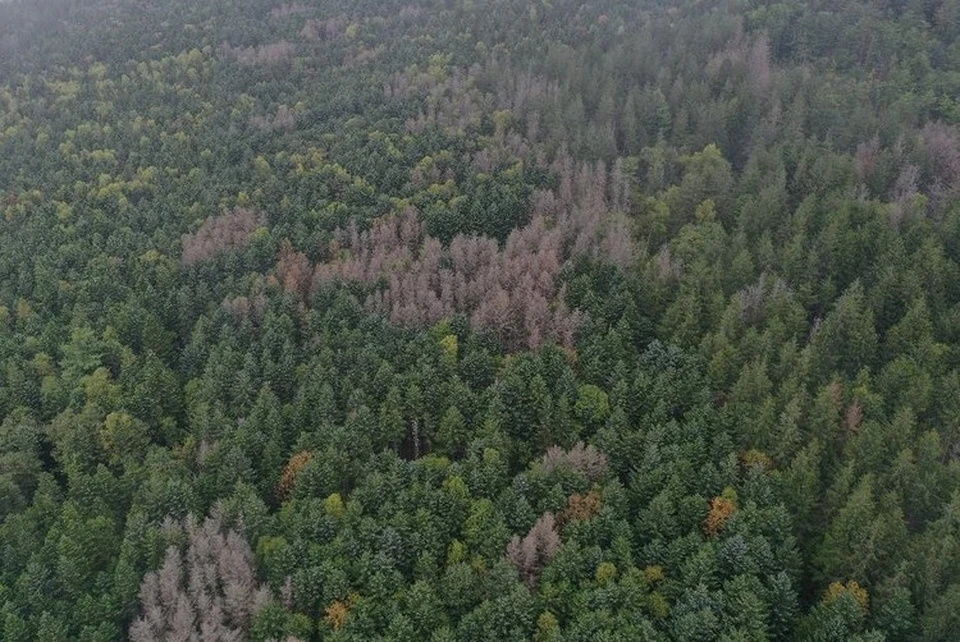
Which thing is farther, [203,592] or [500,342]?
[500,342]

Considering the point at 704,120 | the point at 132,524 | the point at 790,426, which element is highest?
the point at 704,120

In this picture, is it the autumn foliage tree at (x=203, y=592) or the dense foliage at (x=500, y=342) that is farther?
the dense foliage at (x=500, y=342)

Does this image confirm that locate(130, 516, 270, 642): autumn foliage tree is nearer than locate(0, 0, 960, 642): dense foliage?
Yes

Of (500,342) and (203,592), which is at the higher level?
(500,342)

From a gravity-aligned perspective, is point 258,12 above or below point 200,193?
above

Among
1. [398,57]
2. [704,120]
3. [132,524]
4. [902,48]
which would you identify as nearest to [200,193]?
[398,57]

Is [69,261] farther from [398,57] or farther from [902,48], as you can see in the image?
[902,48]

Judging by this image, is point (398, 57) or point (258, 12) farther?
point (258, 12)

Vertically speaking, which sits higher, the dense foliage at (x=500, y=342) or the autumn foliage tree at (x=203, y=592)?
the dense foliage at (x=500, y=342)
